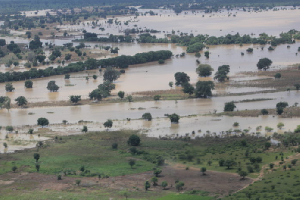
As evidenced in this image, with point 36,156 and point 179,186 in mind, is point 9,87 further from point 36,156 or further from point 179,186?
point 179,186

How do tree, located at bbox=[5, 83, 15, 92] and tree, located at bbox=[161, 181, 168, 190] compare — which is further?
tree, located at bbox=[5, 83, 15, 92]

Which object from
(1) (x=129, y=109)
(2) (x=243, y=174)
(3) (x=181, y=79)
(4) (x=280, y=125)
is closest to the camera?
(2) (x=243, y=174)

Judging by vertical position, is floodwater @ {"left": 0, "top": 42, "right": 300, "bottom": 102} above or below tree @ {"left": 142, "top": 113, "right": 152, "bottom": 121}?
above

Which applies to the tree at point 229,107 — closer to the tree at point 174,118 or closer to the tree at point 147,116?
the tree at point 174,118

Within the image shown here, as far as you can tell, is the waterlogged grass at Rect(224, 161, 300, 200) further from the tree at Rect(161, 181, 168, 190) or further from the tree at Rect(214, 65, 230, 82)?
the tree at Rect(214, 65, 230, 82)

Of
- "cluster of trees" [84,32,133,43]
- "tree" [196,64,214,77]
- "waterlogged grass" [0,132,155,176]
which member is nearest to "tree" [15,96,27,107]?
"waterlogged grass" [0,132,155,176]

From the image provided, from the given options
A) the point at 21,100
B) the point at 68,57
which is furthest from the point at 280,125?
the point at 68,57

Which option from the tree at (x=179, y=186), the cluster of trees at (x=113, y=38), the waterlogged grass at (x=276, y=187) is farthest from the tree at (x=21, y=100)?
the cluster of trees at (x=113, y=38)

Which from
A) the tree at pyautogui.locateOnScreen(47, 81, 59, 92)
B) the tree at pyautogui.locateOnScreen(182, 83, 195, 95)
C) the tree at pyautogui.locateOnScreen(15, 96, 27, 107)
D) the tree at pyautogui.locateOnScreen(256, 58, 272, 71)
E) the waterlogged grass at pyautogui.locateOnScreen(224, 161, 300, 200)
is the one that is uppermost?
the tree at pyautogui.locateOnScreen(256, 58, 272, 71)
